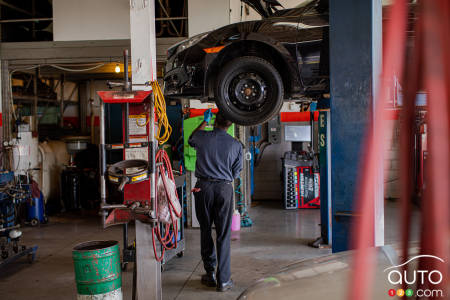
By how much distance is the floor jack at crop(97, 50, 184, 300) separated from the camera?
334 centimetres

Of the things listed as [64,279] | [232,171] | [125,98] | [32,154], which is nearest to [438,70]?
[125,98]

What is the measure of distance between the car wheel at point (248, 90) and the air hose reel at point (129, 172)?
150 cm

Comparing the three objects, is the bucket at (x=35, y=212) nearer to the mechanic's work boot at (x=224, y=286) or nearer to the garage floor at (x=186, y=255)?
the garage floor at (x=186, y=255)

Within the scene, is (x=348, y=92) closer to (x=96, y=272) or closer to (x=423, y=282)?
(x=423, y=282)

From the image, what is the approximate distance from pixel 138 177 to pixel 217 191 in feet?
4.30

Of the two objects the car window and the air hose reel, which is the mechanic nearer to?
the air hose reel

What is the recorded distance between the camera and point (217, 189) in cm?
439

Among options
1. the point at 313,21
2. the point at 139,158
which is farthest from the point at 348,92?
the point at 313,21

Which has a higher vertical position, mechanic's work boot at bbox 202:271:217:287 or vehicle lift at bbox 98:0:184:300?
vehicle lift at bbox 98:0:184:300

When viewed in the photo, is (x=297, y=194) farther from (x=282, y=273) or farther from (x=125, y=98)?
(x=282, y=273)

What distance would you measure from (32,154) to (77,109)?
200 inches

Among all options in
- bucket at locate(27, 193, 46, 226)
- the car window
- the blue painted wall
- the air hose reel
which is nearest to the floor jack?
the air hose reel

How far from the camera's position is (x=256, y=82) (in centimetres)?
470

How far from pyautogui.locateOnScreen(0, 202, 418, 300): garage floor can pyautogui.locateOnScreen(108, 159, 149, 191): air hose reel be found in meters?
1.37
